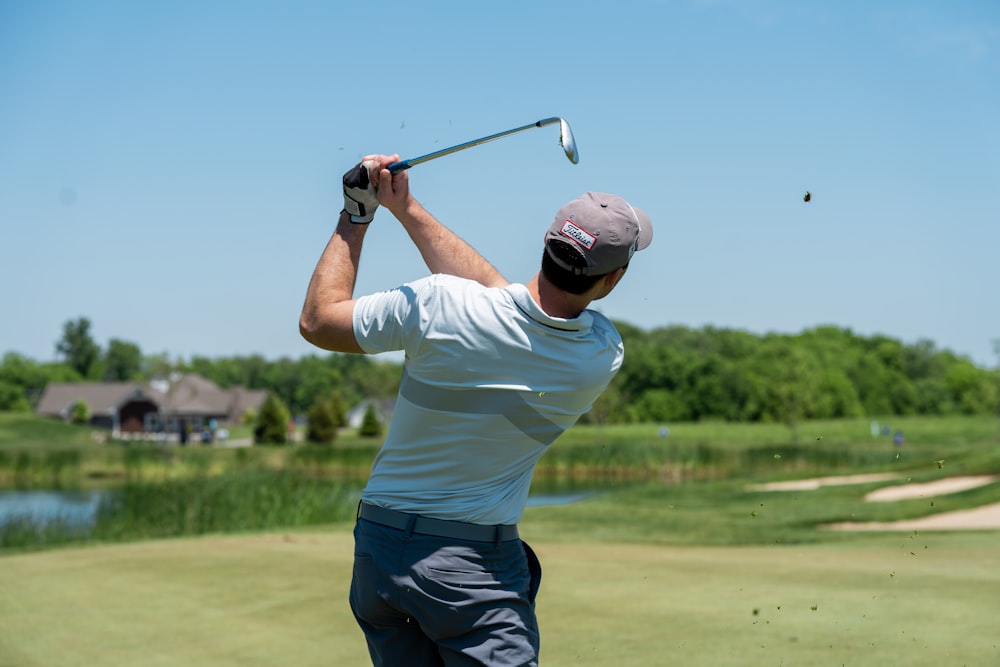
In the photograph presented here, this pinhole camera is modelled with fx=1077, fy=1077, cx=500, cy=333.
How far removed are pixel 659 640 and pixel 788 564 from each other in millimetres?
3548

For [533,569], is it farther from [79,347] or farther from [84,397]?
[79,347]

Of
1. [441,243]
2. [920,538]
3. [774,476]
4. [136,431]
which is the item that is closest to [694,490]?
[774,476]

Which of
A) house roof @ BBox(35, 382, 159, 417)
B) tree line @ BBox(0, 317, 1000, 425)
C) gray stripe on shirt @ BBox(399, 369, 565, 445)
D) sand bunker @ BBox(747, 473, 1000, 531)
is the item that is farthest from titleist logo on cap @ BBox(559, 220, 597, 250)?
house roof @ BBox(35, 382, 159, 417)

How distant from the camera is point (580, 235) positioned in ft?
8.04

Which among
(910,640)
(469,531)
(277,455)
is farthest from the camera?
(277,455)

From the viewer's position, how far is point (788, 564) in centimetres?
909

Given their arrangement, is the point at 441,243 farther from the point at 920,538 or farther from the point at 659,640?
the point at 920,538

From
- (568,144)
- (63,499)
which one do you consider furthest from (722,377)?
(568,144)

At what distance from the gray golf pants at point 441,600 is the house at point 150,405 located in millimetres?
77927

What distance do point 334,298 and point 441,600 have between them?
0.75 metres

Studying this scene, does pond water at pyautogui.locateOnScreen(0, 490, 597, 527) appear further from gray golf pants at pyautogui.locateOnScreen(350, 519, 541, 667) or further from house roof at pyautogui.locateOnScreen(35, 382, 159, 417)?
house roof at pyautogui.locateOnScreen(35, 382, 159, 417)

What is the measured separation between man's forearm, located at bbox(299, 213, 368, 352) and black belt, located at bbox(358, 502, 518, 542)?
1.31 feet

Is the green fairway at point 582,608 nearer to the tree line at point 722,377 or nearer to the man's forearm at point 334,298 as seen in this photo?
the man's forearm at point 334,298

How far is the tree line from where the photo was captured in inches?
3376
